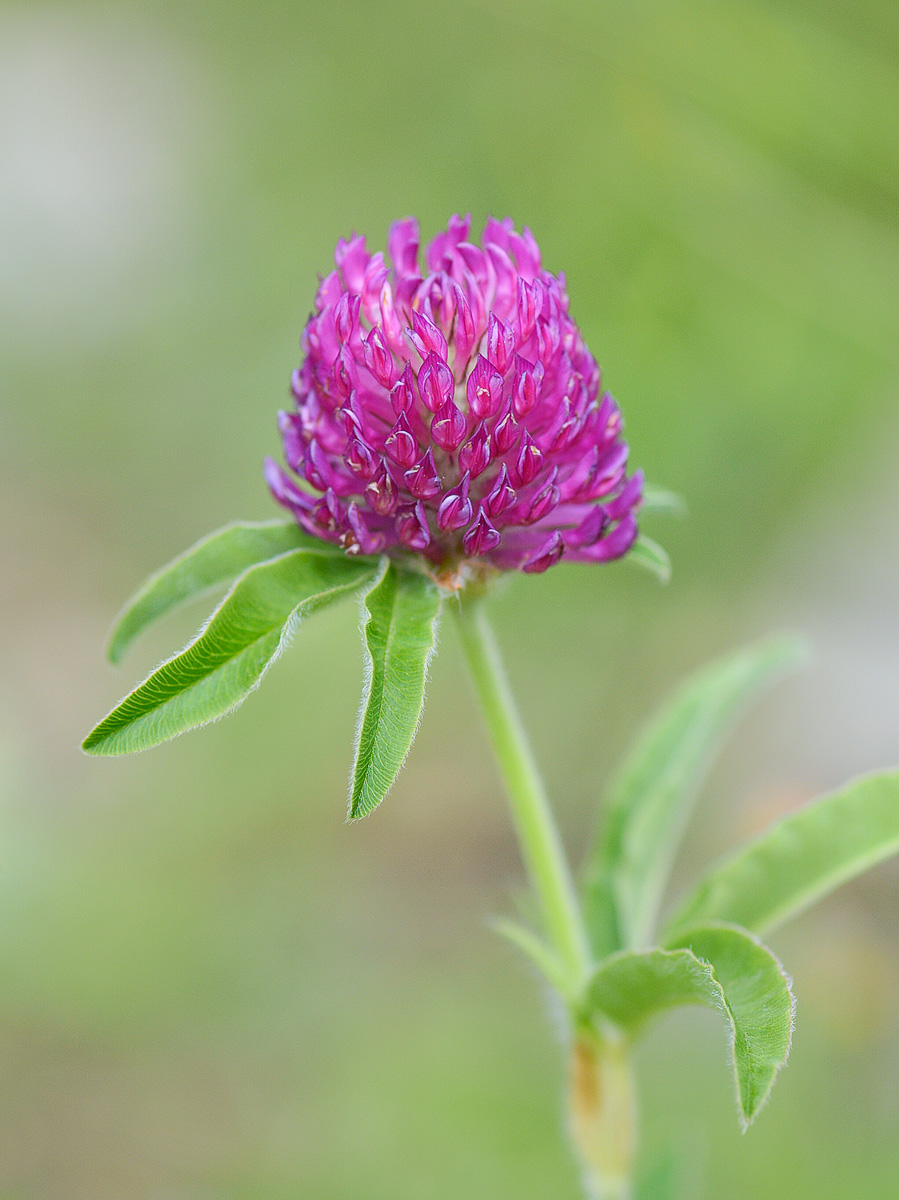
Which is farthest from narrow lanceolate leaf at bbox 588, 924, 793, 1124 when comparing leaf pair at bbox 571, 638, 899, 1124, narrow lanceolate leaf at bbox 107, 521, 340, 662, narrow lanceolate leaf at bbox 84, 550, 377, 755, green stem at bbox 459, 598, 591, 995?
narrow lanceolate leaf at bbox 107, 521, 340, 662

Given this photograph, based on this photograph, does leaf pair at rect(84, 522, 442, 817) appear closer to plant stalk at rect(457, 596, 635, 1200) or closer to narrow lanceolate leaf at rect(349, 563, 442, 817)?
narrow lanceolate leaf at rect(349, 563, 442, 817)

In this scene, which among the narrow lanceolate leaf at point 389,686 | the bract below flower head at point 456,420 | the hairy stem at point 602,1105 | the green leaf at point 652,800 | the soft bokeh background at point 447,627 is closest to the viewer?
the narrow lanceolate leaf at point 389,686

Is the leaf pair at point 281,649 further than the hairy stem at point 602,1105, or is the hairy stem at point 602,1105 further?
the hairy stem at point 602,1105

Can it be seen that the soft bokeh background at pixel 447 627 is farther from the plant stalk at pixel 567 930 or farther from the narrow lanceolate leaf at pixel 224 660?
the narrow lanceolate leaf at pixel 224 660

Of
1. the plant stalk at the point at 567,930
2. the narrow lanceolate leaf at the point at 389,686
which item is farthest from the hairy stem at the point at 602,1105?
the narrow lanceolate leaf at the point at 389,686

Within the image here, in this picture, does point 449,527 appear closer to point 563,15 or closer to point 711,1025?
point 711,1025

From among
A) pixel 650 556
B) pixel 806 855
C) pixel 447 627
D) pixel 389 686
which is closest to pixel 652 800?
pixel 806 855

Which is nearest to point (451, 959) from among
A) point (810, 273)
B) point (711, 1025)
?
point (711, 1025)
